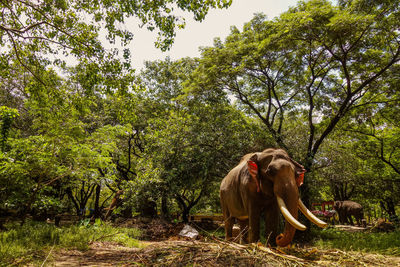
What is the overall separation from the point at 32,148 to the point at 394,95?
14.2 metres

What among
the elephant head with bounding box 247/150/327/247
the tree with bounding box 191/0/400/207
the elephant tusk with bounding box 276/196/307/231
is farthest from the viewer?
the tree with bounding box 191/0/400/207

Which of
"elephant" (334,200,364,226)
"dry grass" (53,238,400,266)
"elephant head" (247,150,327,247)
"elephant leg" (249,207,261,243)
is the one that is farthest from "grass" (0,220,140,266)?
"elephant" (334,200,364,226)

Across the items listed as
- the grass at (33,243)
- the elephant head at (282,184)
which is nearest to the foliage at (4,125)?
the grass at (33,243)

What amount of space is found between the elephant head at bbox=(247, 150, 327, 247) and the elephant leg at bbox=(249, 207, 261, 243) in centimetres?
41

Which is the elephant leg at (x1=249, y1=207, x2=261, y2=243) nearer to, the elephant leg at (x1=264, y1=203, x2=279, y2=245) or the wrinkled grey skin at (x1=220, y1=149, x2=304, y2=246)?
the wrinkled grey skin at (x1=220, y1=149, x2=304, y2=246)

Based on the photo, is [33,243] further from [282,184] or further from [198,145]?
[198,145]

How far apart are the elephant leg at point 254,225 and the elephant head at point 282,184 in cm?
41

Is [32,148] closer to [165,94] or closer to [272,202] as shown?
[272,202]

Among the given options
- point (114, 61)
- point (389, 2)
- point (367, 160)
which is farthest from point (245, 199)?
point (367, 160)

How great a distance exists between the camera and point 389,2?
7961 mm

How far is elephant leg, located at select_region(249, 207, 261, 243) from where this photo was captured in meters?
4.32

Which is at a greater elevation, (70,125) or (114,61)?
(114,61)

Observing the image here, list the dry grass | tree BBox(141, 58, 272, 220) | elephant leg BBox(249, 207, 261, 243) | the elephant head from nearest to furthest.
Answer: the dry grass < the elephant head < elephant leg BBox(249, 207, 261, 243) < tree BBox(141, 58, 272, 220)

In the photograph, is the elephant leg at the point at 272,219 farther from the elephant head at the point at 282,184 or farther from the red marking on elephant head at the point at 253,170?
the red marking on elephant head at the point at 253,170
